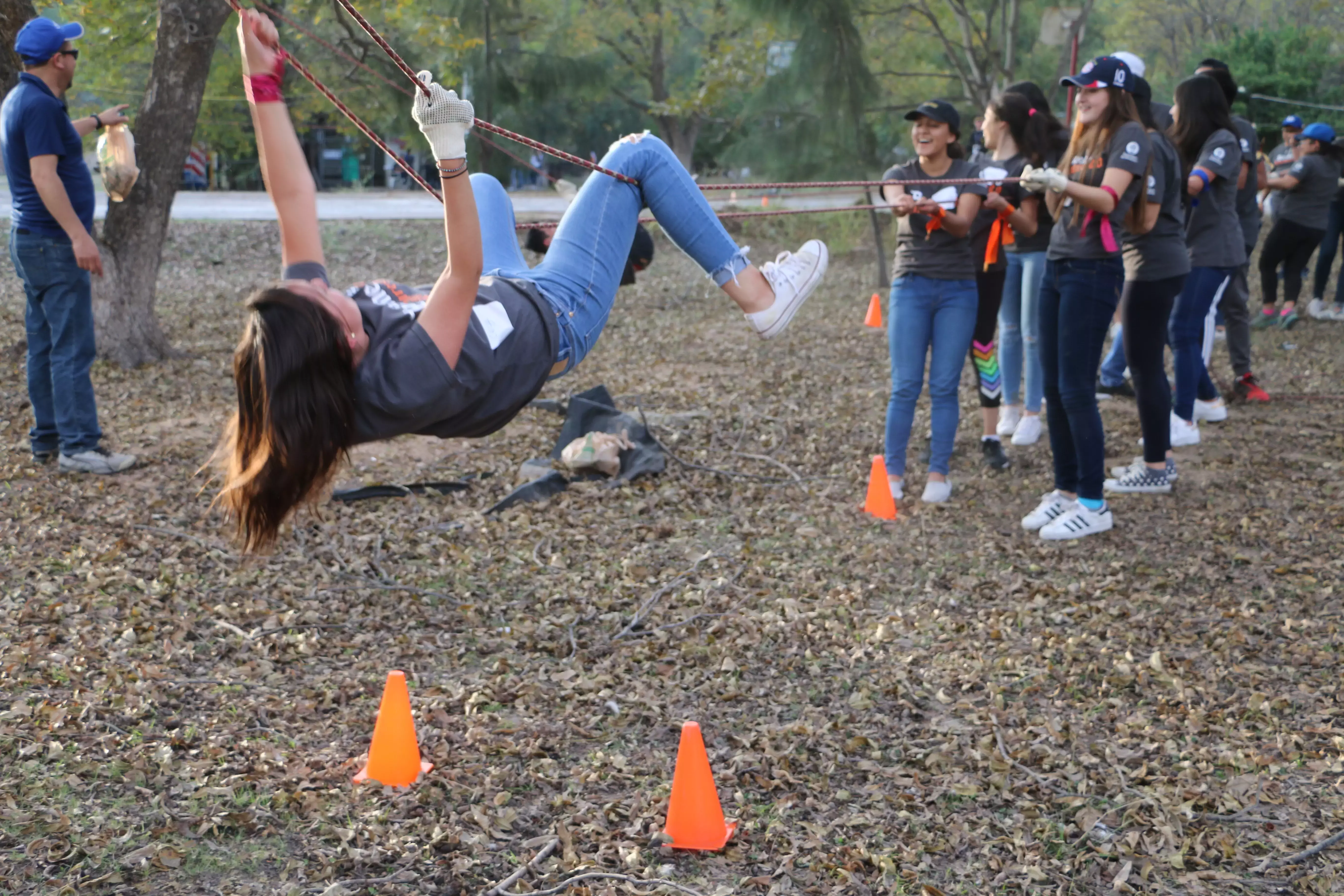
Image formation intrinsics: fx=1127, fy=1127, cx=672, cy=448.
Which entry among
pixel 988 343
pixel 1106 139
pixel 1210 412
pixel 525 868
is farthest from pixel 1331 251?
pixel 525 868

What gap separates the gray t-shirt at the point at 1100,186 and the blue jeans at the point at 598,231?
2086mm

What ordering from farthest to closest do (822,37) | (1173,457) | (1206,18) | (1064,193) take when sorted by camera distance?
1. (1206,18)
2. (822,37)
3. (1173,457)
4. (1064,193)

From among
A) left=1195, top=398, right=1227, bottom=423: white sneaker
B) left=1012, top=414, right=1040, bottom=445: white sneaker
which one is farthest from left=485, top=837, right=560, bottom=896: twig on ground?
left=1195, top=398, right=1227, bottom=423: white sneaker

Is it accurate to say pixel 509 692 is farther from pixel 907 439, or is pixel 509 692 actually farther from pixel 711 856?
pixel 907 439

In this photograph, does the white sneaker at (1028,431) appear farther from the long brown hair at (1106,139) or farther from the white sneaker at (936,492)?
the long brown hair at (1106,139)

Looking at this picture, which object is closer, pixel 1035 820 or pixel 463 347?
pixel 463 347

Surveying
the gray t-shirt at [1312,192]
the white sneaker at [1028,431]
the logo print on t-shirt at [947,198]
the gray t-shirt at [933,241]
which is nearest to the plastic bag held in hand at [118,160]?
the gray t-shirt at [933,241]

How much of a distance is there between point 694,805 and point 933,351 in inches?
127

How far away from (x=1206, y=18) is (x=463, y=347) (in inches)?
1011

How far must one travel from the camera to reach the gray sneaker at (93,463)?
603 cm

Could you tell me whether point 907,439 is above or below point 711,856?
above

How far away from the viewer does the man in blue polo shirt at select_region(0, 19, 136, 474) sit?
572 centimetres

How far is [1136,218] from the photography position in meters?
5.07

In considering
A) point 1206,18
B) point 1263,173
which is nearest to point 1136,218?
point 1263,173
